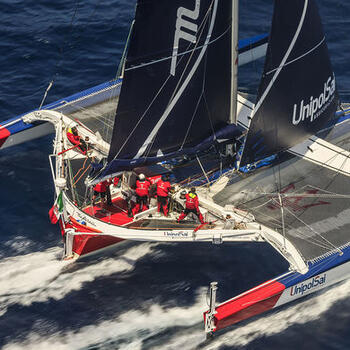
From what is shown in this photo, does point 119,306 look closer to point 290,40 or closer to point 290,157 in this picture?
point 290,157

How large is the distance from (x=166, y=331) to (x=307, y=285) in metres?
3.70

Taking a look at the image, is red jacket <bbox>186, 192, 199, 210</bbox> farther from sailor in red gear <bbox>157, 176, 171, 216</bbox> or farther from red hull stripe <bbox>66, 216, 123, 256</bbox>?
red hull stripe <bbox>66, 216, 123, 256</bbox>

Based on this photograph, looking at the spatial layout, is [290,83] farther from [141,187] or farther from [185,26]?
[141,187]

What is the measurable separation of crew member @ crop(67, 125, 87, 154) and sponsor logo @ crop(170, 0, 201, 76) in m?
5.03

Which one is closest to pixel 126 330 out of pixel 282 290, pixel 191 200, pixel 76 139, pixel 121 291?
pixel 121 291

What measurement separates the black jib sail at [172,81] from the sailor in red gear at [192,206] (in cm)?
157

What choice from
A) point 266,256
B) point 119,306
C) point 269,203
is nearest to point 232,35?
point 269,203

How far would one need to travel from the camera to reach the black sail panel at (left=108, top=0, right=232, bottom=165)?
640 inches

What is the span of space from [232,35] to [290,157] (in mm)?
4500

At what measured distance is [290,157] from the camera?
20406mm

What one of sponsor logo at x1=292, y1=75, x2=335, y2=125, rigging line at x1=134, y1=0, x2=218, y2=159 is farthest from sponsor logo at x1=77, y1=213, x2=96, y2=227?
sponsor logo at x1=292, y1=75, x2=335, y2=125

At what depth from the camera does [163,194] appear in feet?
59.1

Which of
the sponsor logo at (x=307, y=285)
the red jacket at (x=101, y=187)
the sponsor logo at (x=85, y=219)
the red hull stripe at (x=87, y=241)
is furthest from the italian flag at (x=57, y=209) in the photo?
the sponsor logo at (x=307, y=285)

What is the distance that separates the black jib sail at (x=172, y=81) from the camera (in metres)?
16.3
